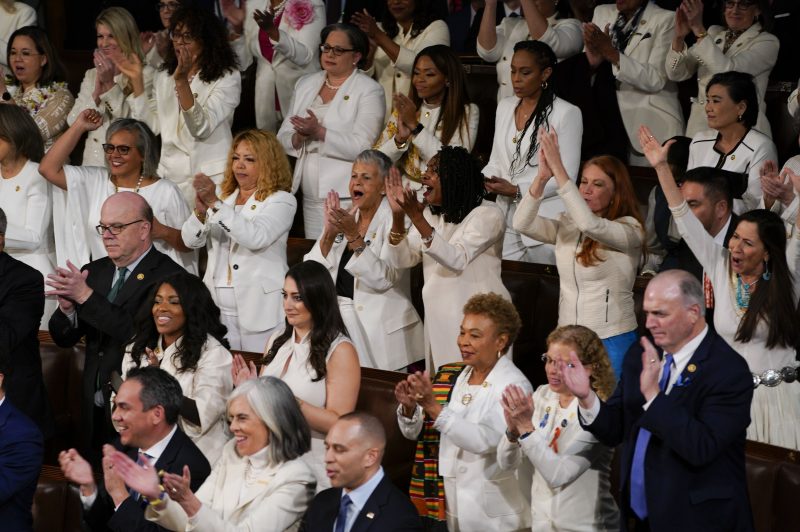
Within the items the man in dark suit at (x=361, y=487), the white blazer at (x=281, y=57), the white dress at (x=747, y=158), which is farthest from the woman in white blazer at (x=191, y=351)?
the white blazer at (x=281, y=57)

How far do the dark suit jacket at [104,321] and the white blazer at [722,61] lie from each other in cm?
321

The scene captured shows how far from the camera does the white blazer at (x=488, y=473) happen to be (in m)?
4.53

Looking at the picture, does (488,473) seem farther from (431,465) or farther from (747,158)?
(747,158)

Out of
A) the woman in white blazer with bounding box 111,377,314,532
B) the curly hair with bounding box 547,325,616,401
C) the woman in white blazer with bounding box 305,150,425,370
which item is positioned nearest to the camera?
the woman in white blazer with bounding box 111,377,314,532

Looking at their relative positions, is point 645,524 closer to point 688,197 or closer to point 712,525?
point 712,525

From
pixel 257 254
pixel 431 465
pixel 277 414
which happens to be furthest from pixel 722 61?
pixel 277 414

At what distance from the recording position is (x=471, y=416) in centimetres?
458

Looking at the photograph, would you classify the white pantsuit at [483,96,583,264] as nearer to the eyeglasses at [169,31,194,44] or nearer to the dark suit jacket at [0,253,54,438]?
the eyeglasses at [169,31,194,44]

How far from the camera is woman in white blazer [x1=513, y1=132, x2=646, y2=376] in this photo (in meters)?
5.47

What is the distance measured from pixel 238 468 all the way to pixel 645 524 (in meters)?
1.35

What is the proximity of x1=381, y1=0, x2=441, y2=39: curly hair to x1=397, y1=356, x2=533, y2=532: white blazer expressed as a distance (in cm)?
365

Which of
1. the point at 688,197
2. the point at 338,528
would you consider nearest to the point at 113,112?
the point at 688,197

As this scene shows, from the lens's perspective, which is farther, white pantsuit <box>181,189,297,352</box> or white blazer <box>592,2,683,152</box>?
white blazer <box>592,2,683,152</box>

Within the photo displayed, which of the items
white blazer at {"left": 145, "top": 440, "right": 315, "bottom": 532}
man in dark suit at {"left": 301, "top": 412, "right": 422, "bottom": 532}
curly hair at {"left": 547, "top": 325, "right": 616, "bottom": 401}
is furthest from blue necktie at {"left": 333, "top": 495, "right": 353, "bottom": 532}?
curly hair at {"left": 547, "top": 325, "right": 616, "bottom": 401}
